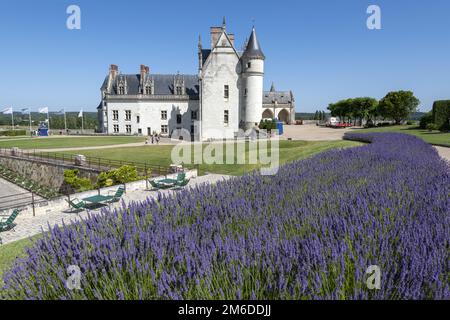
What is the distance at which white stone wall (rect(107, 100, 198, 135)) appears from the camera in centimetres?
5344

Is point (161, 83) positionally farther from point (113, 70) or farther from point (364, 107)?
point (364, 107)

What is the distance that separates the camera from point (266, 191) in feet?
18.7

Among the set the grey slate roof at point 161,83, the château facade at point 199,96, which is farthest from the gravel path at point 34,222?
the grey slate roof at point 161,83

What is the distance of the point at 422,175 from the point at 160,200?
591 cm

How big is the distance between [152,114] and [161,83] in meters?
6.51

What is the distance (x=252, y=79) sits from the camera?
43.4 m

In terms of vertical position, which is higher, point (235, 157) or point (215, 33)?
point (215, 33)

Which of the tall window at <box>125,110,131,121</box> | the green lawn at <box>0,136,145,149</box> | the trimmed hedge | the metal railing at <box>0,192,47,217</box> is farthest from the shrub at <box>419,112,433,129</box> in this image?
the tall window at <box>125,110,131,121</box>

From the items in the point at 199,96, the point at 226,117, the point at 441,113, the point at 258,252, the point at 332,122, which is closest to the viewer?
the point at 258,252

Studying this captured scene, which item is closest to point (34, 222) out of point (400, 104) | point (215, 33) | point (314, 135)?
point (314, 135)

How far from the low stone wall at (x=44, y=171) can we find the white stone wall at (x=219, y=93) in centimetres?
2464
